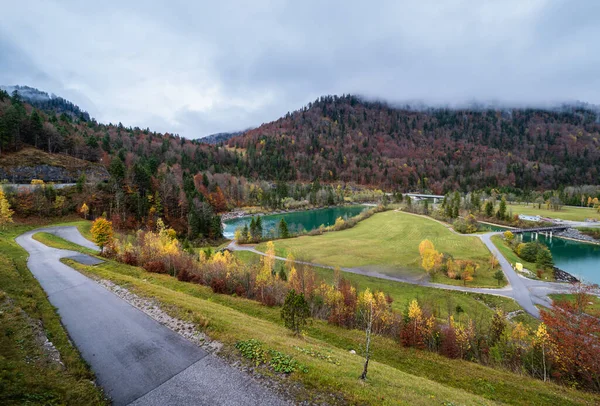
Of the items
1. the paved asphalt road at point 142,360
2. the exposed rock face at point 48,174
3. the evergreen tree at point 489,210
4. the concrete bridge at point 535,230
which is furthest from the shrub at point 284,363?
the evergreen tree at point 489,210

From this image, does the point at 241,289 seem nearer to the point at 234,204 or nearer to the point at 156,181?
the point at 156,181

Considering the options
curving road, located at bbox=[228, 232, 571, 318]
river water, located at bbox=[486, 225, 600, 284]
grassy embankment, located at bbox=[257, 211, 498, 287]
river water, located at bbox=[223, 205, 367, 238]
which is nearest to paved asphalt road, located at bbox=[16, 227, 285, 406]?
curving road, located at bbox=[228, 232, 571, 318]

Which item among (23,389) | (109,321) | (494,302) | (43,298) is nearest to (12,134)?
(43,298)

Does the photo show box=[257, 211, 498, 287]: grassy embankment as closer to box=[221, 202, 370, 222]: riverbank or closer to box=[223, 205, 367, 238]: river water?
box=[223, 205, 367, 238]: river water

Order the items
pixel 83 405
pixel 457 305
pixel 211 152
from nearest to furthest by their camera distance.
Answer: pixel 83 405, pixel 457 305, pixel 211 152

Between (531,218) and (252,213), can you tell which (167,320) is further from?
(531,218)

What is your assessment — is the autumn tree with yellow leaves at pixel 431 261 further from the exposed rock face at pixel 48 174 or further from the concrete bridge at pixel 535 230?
the exposed rock face at pixel 48 174

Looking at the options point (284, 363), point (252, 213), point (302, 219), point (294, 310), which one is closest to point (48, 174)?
point (252, 213)
